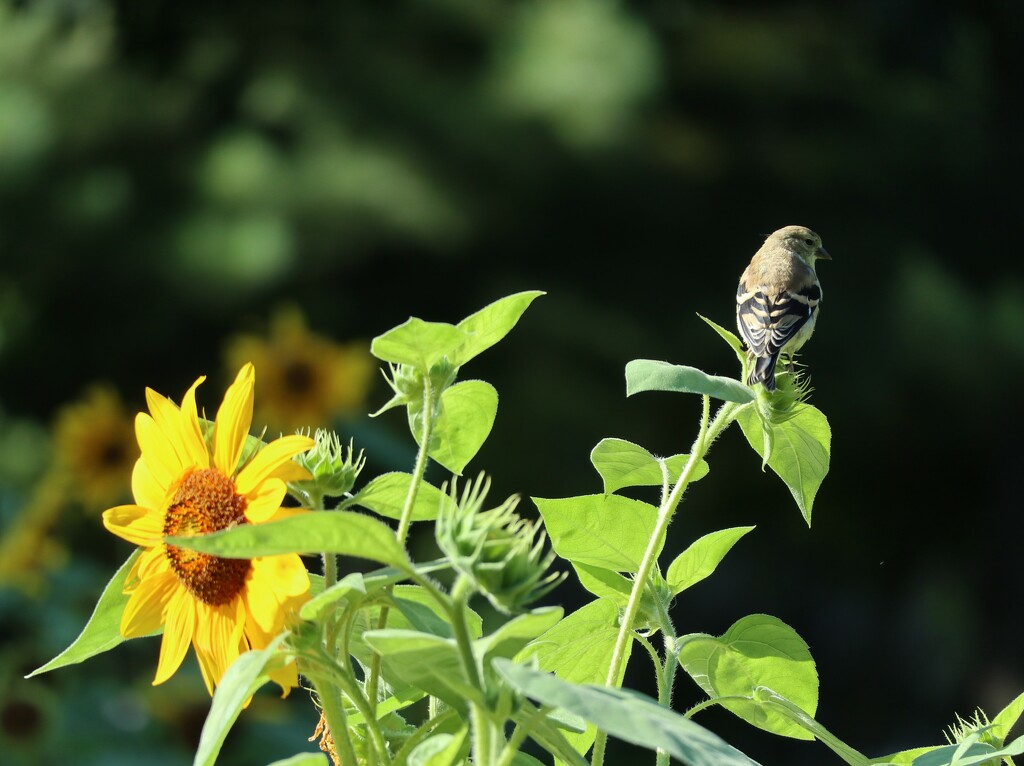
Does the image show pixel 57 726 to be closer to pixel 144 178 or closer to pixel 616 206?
pixel 144 178

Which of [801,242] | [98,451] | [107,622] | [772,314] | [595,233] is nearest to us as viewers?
[107,622]

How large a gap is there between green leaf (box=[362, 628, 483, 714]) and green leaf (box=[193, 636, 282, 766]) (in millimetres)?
20

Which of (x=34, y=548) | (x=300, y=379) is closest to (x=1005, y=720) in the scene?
(x=300, y=379)

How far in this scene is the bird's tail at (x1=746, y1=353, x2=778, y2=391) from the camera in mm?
345

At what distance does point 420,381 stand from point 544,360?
2054 mm

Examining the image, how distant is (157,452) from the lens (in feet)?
0.94

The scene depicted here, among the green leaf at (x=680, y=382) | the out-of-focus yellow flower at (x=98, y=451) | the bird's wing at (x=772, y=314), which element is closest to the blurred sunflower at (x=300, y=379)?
the out-of-focus yellow flower at (x=98, y=451)

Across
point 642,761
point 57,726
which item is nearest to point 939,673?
point 642,761

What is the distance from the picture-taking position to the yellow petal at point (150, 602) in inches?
11.0

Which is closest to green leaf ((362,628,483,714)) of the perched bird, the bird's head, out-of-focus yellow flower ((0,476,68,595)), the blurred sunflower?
the perched bird

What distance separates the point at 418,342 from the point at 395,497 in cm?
6

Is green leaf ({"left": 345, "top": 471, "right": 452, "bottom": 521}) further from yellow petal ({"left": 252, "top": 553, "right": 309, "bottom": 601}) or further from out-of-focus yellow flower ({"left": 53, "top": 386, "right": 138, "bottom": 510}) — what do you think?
out-of-focus yellow flower ({"left": 53, "top": 386, "right": 138, "bottom": 510})

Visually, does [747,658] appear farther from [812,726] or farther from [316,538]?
[316,538]

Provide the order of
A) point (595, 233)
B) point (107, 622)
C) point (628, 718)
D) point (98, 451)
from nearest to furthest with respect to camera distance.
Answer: point (628, 718) < point (107, 622) < point (98, 451) < point (595, 233)
